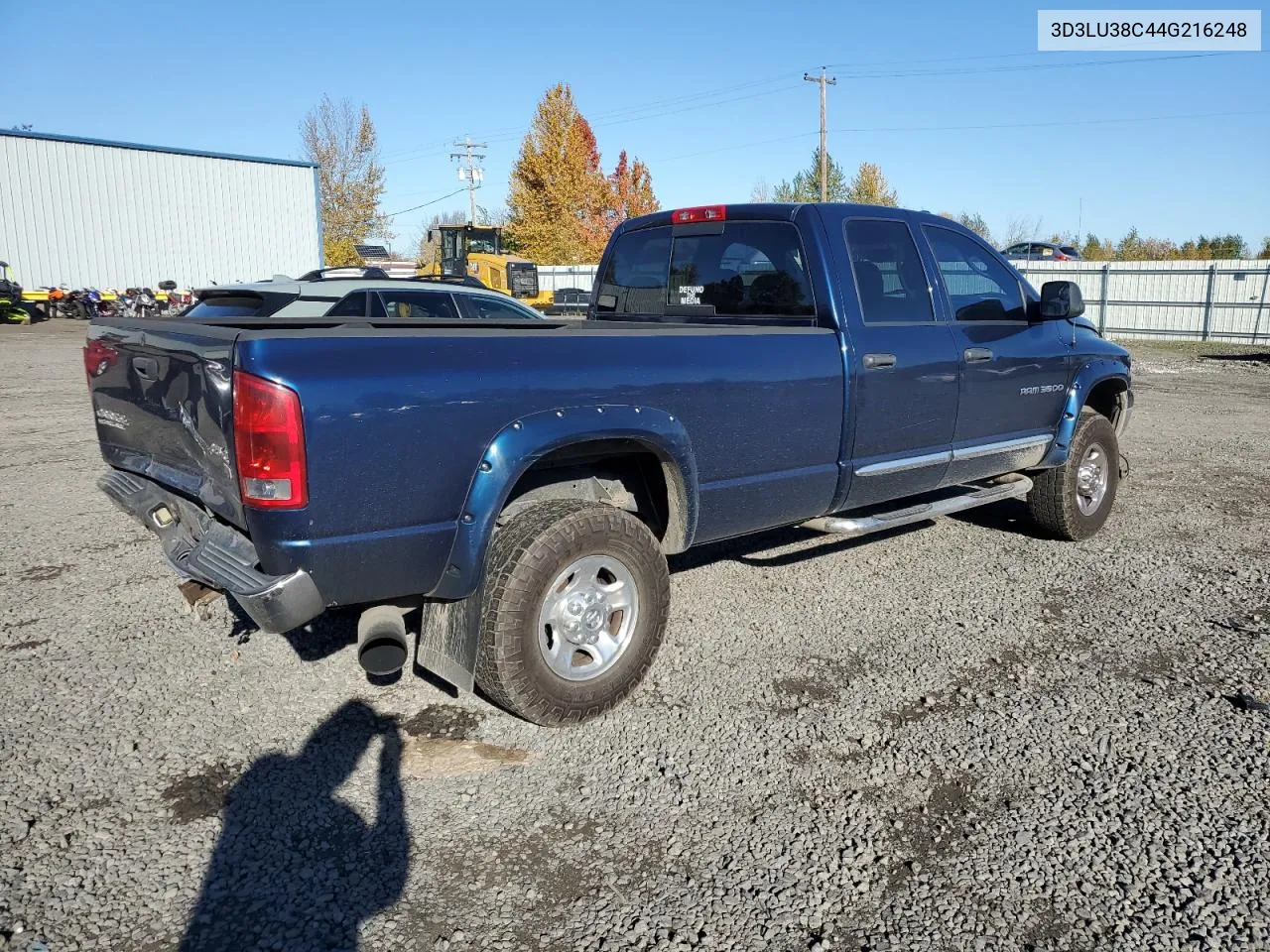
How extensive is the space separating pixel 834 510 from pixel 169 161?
34.1 metres

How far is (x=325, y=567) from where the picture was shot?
299cm

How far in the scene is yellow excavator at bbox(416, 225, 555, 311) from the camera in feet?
89.1

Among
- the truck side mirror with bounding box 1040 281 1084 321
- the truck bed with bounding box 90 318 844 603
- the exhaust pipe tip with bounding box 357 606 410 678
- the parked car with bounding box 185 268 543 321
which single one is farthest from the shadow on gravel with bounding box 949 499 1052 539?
the exhaust pipe tip with bounding box 357 606 410 678

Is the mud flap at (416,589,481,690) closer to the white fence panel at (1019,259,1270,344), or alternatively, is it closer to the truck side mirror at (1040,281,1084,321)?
the truck side mirror at (1040,281,1084,321)

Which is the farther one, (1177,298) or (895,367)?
(1177,298)

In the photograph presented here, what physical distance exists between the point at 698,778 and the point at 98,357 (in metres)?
3.10

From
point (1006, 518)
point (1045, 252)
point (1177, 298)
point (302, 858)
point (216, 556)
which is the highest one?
point (1045, 252)

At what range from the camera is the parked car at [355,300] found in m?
8.85

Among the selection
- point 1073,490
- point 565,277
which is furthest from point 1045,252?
point 1073,490

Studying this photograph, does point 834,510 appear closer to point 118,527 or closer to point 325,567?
point 325,567

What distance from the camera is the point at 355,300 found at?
31.4 ft

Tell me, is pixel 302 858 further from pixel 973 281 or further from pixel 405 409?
pixel 973 281

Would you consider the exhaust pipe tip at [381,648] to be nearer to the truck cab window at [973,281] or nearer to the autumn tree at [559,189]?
the truck cab window at [973,281]

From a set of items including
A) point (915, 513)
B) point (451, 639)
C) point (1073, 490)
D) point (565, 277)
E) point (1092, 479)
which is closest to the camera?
point (451, 639)
